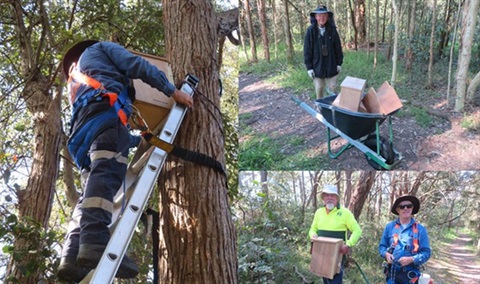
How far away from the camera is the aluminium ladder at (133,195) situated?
1.70m

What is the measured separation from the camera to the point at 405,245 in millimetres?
3680

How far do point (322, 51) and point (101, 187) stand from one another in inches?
109

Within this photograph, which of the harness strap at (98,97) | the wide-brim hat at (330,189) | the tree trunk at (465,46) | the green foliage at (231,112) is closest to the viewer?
the harness strap at (98,97)

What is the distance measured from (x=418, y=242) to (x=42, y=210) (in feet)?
9.77

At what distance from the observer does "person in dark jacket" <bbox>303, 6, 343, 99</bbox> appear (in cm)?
416

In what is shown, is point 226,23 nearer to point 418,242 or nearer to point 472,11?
point 472,11

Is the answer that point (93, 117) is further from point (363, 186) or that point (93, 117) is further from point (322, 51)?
point (363, 186)

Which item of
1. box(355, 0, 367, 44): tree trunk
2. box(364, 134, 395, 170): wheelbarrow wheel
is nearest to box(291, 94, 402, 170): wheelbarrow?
box(364, 134, 395, 170): wheelbarrow wheel

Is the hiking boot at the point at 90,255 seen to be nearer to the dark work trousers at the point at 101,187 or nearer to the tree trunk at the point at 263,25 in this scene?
the dark work trousers at the point at 101,187

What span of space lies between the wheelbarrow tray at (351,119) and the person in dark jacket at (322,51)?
0.30 m

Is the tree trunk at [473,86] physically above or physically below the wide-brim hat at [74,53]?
below

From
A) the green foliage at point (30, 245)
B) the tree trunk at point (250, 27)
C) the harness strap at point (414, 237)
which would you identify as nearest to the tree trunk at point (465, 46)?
the harness strap at point (414, 237)

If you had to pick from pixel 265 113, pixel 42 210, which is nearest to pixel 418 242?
pixel 265 113

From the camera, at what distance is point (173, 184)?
236 centimetres
